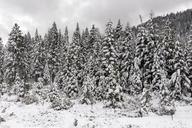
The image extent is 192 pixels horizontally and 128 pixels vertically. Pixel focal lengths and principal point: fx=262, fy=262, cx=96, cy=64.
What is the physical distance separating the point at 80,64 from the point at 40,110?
2452 centimetres

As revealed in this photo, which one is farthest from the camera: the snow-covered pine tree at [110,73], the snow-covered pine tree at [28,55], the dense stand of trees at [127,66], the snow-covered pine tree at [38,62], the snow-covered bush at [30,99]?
the snow-covered pine tree at [38,62]

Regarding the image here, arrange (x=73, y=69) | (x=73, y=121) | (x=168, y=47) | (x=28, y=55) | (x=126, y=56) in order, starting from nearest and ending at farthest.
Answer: (x=73, y=121) < (x=168, y=47) < (x=126, y=56) < (x=73, y=69) < (x=28, y=55)

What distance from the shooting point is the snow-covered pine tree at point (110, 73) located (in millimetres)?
39250

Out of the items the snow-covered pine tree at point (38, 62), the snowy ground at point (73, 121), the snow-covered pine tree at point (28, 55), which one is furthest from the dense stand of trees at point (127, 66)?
the snow-covered pine tree at point (38, 62)

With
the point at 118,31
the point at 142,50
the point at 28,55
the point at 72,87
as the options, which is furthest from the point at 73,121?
the point at 28,55

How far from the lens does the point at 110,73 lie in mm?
41031

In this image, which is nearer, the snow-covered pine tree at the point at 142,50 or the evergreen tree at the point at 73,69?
the snow-covered pine tree at the point at 142,50

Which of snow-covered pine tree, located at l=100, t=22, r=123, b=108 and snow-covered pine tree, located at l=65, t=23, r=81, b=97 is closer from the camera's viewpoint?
snow-covered pine tree, located at l=100, t=22, r=123, b=108

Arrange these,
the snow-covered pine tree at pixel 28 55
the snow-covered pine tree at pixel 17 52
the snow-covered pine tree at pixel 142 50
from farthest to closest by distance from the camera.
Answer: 1. the snow-covered pine tree at pixel 28 55
2. the snow-covered pine tree at pixel 17 52
3. the snow-covered pine tree at pixel 142 50

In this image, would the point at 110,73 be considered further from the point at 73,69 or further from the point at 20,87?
the point at 20,87

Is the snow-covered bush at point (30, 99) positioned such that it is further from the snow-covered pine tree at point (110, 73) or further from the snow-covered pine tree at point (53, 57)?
the snow-covered pine tree at point (53, 57)

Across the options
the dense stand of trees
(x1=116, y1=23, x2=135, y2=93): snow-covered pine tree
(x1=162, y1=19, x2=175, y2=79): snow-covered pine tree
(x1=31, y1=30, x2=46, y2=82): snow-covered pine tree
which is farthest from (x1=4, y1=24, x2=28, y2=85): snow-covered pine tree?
(x1=162, y1=19, x2=175, y2=79): snow-covered pine tree

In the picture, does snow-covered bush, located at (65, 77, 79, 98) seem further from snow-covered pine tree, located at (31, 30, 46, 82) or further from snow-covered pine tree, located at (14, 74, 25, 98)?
snow-covered pine tree, located at (31, 30, 46, 82)

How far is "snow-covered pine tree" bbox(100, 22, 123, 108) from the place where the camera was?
39.2 m
